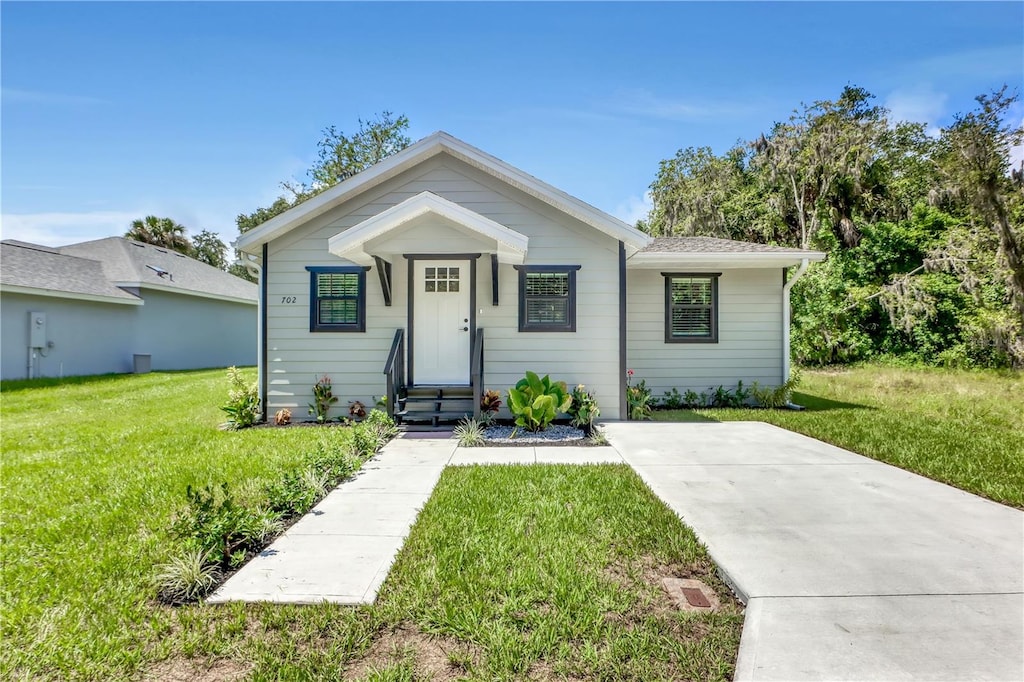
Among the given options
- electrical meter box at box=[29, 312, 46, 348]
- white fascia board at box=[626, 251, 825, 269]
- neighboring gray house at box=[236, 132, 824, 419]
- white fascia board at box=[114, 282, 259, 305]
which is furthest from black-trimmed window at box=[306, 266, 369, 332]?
electrical meter box at box=[29, 312, 46, 348]

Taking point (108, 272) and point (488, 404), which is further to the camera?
point (108, 272)

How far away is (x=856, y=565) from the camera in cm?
278

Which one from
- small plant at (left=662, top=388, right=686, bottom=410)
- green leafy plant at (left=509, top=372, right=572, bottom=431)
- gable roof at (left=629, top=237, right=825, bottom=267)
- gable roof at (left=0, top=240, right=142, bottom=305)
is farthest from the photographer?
gable roof at (left=0, top=240, right=142, bottom=305)

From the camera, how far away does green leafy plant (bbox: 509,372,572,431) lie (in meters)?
6.56

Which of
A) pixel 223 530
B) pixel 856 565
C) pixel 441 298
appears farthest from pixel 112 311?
pixel 856 565

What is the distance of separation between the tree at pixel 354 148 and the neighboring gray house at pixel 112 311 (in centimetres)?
641

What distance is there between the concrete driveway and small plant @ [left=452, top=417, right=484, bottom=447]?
203cm

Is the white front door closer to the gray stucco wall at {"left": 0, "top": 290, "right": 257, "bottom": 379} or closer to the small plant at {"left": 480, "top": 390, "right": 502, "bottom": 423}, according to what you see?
the small plant at {"left": 480, "top": 390, "right": 502, "bottom": 423}

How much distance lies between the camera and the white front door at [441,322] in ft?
25.1

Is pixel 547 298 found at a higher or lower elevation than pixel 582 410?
higher

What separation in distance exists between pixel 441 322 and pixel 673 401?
15.4 ft

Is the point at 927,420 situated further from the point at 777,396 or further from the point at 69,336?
the point at 69,336

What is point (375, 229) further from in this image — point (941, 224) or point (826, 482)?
point (941, 224)

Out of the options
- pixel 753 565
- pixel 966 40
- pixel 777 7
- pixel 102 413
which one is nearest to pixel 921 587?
pixel 753 565
